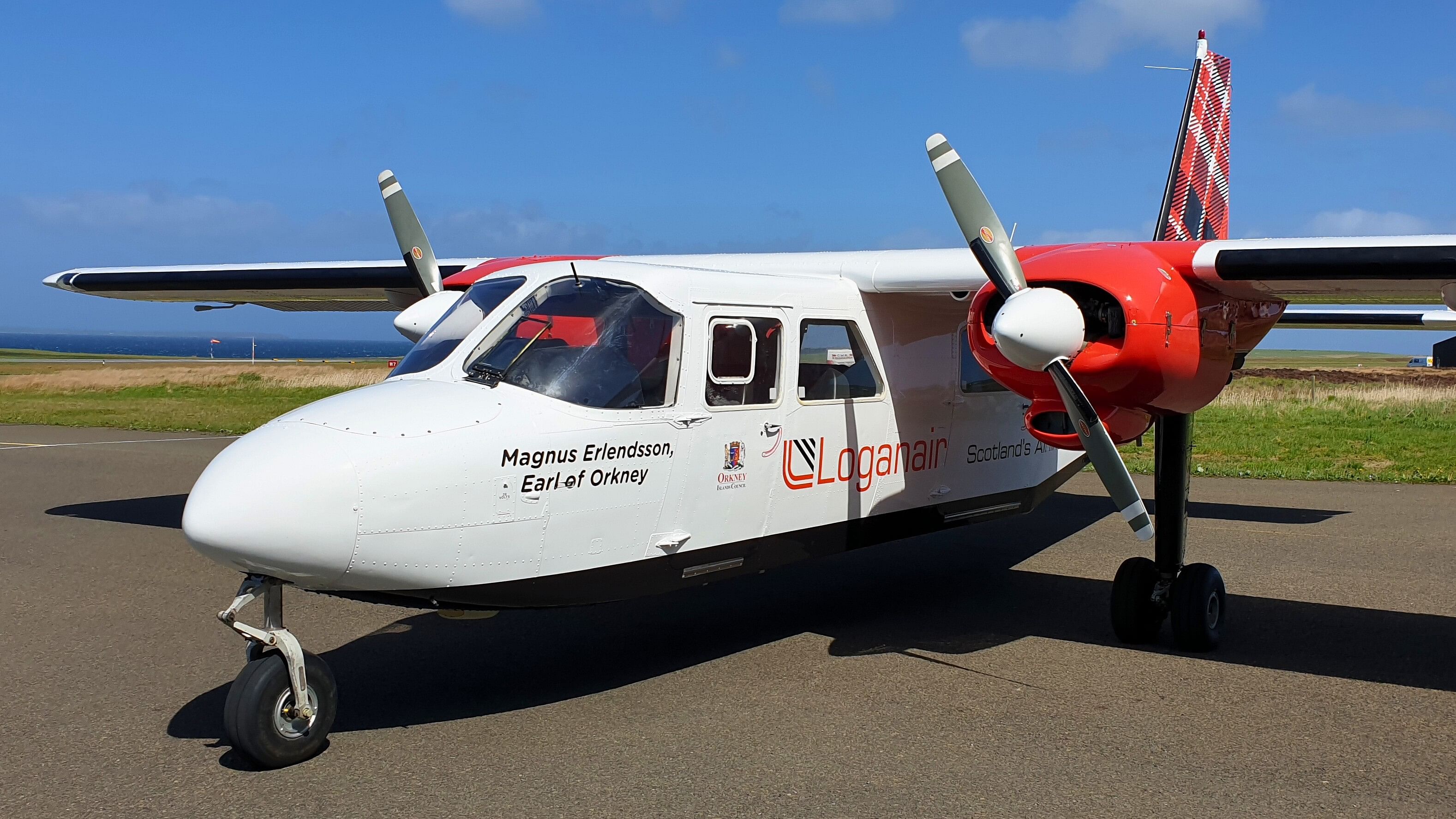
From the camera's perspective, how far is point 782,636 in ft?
24.5

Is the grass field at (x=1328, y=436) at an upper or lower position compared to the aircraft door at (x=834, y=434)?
lower

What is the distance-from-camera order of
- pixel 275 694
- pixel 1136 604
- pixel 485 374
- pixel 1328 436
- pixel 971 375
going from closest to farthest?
pixel 275 694 → pixel 485 374 → pixel 1136 604 → pixel 971 375 → pixel 1328 436

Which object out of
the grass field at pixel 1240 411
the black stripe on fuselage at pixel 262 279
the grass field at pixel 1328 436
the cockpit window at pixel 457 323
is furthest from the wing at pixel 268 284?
the grass field at pixel 1240 411

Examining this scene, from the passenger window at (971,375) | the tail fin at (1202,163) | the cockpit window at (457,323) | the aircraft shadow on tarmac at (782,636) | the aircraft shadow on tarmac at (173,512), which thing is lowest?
the aircraft shadow on tarmac at (782,636)

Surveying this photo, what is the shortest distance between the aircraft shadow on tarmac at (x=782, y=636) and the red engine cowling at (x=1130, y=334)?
67.0 inches

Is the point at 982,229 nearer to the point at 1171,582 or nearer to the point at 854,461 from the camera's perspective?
the point at 854,461

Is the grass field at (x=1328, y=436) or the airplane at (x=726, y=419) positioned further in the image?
the grass field at (x=1328, y=436)

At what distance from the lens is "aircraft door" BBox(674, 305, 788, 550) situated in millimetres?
6211

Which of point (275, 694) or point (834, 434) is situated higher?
point (834, 434)

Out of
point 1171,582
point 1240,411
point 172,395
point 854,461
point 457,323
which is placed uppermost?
point 457,323

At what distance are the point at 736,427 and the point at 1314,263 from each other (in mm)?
3511

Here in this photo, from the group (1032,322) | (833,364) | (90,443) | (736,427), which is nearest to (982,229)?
(1032,322)

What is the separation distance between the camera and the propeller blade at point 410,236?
8398 millimetres

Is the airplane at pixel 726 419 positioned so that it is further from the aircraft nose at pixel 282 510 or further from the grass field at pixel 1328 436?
the grass field at pixel 1328 436
